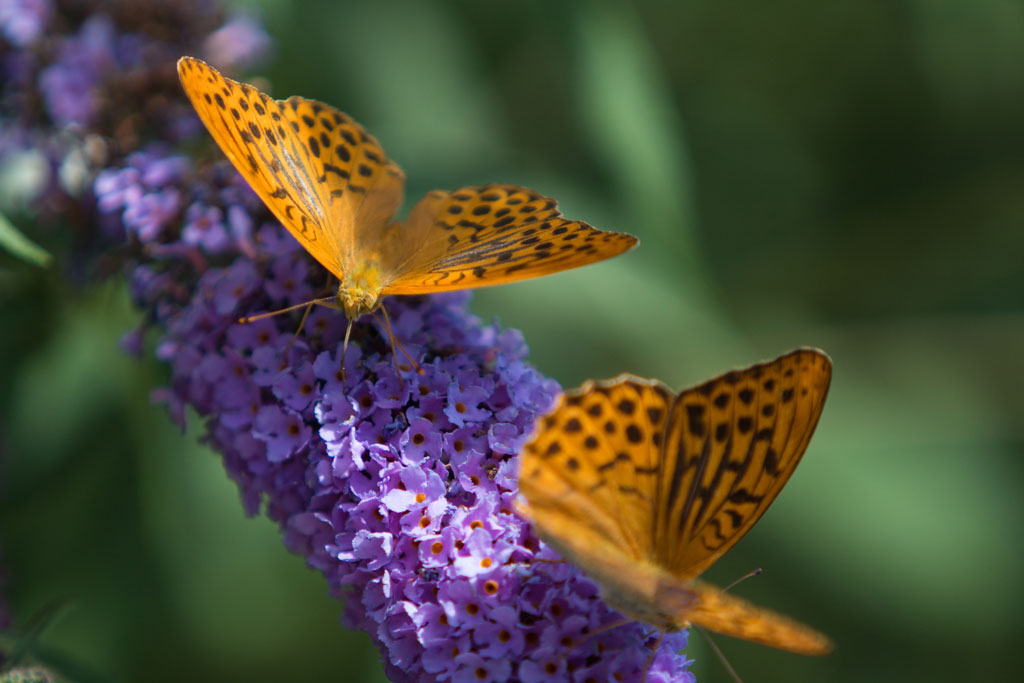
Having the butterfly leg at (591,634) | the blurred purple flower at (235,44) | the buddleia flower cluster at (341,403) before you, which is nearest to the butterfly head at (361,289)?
the buddleia flower cluster at (341,403)

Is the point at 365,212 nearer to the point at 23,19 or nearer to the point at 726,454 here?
the point at 726,454

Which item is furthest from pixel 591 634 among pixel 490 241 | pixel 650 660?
pixel 490 241

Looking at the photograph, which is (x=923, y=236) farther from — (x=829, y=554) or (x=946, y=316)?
(x=829, y=554)

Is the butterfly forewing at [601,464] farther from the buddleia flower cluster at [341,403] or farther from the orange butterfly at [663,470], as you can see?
the buddleia flower cluster at [341,403]

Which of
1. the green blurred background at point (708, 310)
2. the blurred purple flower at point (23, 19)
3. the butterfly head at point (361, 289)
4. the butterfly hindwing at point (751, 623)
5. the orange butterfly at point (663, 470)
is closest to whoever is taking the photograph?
the butterfly hindwing at point (751, 623)

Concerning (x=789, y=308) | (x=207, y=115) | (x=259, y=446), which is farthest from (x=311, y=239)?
(x=789, y=308)

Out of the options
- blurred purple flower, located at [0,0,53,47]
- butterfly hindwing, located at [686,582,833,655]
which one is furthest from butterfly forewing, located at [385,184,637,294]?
blurred purple flower, located at [0,0,53,47]
